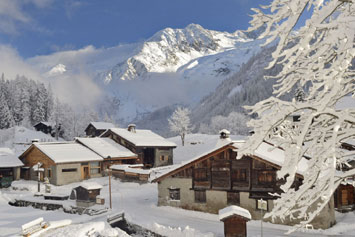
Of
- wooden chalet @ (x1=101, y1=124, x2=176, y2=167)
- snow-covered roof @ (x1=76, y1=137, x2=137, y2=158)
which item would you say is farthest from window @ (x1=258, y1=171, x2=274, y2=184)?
wooden chalet @ (x1=101, y1=124, x2=176, y2=167)

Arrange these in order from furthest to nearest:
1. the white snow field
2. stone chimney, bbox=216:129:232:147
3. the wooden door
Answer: the wooden door, stone chimney, bbox=216:129:232:147, the white snow field

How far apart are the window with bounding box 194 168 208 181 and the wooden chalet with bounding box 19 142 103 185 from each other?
1999 cm

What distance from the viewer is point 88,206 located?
25141 mm

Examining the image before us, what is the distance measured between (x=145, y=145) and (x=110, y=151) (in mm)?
6249

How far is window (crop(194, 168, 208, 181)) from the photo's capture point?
83.4 ft

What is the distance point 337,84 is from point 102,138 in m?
48.8

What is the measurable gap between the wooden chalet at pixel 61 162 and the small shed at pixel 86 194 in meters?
13.1

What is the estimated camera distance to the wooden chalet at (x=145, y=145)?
48781 millimetres

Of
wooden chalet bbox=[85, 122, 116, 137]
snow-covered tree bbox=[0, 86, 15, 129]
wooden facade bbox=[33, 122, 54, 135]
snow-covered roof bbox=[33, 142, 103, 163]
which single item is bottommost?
snow-covered roof bbox=[33, 142, 103, 163]

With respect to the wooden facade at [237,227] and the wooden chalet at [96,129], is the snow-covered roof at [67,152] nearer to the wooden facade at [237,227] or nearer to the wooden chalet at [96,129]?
the wooden chalet at [96,129]

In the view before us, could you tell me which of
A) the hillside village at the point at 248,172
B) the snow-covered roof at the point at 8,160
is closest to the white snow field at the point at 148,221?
the hillside village at the point at 248,172

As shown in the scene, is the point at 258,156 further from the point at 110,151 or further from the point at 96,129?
the point at 96,129

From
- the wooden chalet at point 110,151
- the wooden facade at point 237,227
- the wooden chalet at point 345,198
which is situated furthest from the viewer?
the wooden chalet at point 110,151

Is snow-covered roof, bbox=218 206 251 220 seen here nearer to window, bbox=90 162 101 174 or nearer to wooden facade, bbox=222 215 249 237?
wooden facade, bbox=222 215 249 237
